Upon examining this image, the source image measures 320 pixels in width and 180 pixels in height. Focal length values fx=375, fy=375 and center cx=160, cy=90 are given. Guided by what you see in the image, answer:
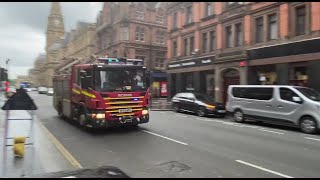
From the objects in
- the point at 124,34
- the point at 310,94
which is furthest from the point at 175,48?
the point at 310,94

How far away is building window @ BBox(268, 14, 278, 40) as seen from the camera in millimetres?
25594

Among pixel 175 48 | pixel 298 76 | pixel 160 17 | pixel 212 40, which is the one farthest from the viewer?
pixel 160 17

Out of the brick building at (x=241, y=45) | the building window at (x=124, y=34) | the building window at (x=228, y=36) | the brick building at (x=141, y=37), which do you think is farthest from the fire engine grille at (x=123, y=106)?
the building window at (x=124, y=34)

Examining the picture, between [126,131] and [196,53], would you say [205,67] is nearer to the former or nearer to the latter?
[196,53]

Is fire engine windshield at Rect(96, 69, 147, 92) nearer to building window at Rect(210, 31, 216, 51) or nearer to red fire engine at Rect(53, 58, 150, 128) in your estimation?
red fire engine at Rect(53, 58, 150, 128)

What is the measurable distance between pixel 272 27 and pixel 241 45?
129 inches

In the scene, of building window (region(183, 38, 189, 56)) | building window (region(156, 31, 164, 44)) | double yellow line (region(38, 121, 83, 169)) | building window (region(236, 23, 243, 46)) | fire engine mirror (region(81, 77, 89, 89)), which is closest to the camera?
double yellow line (region(38, 121, 83, 169))

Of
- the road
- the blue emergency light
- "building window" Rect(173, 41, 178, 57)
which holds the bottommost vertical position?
the road

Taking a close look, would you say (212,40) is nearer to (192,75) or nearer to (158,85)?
(192,75)

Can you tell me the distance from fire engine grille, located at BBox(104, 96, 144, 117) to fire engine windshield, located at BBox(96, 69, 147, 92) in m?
0.38

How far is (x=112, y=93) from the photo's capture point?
45.6 feet

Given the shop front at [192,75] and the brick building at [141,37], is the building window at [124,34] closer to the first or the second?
the brick building at [141,37]

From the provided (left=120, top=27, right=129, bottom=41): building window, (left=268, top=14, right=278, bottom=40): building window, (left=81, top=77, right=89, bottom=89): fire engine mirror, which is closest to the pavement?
(left=81, top=77, right=89, bottom=89): fire engine mirror

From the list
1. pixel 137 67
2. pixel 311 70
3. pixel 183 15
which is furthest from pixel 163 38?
pixel 137 67
